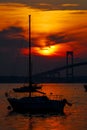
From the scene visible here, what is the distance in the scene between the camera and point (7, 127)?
37.4 meters

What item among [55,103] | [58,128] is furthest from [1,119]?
[58,128]

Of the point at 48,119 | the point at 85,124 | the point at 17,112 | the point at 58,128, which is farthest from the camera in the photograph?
the point at 17,112

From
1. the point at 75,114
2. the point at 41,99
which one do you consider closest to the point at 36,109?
the point at 41,99

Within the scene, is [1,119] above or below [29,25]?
below

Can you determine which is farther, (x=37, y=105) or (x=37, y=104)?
(x=37, y=105)

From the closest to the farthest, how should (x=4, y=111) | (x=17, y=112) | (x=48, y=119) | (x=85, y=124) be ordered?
(x=85, y=124) < (x=48, y=119) < (x=17, y=112) < (x=4, y=111)

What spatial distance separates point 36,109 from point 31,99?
1.16 metres

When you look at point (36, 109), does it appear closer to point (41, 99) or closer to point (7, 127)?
point (41, 99)

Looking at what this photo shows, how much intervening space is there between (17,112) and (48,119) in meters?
3.97

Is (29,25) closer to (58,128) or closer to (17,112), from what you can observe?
(17,112)

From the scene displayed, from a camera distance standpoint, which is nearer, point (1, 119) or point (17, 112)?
point (1, 119)

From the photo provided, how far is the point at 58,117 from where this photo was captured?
4372 centimetres

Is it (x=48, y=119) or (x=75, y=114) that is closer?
(x=48, y=119)

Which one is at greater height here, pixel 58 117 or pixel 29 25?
pixel 29 25
